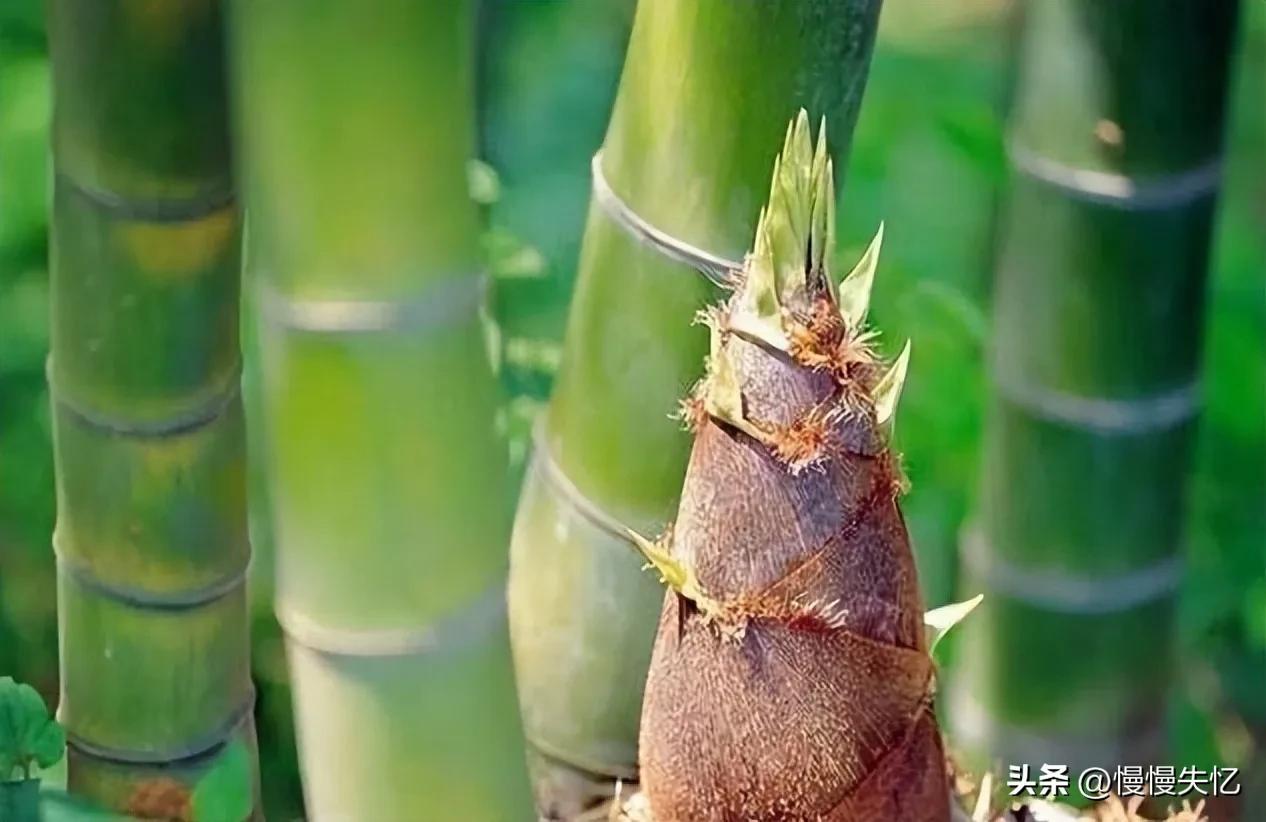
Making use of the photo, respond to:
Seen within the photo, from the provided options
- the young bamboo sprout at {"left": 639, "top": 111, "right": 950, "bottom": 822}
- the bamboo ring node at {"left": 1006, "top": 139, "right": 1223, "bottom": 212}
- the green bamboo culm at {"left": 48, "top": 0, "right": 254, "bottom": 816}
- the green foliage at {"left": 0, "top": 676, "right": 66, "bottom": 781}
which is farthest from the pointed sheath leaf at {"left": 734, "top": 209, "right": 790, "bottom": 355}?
the green foliage at {"left": 0, "top": 676, "right": 66, "bottom": 781}

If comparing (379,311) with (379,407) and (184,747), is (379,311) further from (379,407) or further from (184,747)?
(184,747)

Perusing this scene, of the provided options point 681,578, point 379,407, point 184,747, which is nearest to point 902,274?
point 681,578

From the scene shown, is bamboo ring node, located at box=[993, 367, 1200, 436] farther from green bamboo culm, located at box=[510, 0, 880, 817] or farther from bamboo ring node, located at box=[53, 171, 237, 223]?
bamboo ring node, located at box=[53, 171, 237, 223]

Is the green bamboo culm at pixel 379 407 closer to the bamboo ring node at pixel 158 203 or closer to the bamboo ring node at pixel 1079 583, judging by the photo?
the bamboo ring node at pixel 158 203

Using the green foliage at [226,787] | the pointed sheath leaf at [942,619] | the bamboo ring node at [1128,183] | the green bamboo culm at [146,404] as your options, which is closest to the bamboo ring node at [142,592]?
the green bamboo culm at [146,404]

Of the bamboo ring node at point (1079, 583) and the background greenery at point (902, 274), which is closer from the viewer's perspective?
the background greenery at point (902, 274)

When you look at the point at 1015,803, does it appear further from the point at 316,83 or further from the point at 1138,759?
the point at 316,83
